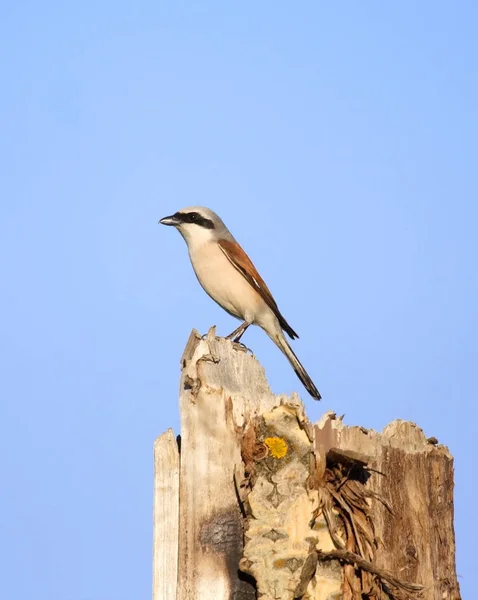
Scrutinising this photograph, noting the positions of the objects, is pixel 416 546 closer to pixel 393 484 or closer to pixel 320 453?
pixel 393 484

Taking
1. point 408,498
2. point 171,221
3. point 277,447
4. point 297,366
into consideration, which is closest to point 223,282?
point 171,221

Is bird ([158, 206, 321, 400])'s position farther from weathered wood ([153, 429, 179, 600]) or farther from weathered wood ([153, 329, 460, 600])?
weathered wood ([153, 429, 179, 600])

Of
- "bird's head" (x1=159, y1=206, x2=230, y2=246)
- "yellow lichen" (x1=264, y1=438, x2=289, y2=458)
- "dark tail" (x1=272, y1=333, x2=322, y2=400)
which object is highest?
"bird's head" (x1=159, y1=206, x2=230, y2=246)

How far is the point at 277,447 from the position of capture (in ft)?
14.3

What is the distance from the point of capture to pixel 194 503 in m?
4.30

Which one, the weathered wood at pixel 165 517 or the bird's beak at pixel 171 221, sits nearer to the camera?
the weathered wood at pixel 165 517

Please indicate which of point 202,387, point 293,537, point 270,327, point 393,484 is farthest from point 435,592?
point 270,327

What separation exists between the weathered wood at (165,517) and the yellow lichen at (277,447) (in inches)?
17.9

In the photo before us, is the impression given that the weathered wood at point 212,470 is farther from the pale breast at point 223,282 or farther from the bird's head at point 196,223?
the bird's head at point 196,223

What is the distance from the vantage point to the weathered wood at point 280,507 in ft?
13.8

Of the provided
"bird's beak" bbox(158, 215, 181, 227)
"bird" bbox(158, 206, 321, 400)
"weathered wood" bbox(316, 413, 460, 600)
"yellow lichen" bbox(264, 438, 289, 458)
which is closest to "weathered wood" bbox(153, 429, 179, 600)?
"yellow lichen" bbox(264, 438, 289, 458)

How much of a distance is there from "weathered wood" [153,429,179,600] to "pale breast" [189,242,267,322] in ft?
13.3

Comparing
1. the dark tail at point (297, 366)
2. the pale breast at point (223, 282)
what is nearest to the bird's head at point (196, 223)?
the pale breast at point (223, 282)

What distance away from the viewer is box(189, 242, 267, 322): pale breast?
849 cm
